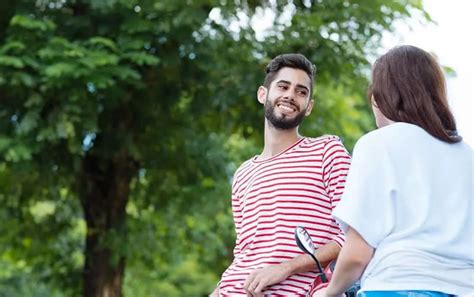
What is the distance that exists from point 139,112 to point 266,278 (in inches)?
339

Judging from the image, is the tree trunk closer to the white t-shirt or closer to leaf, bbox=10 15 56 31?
leaf, bbox=10 15 56 31

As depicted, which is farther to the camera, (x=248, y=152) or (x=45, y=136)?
(x=248, y=152)

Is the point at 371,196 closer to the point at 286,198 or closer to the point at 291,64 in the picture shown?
the point at 286,198

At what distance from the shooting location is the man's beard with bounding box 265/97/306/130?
144 inches

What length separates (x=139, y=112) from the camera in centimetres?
1185

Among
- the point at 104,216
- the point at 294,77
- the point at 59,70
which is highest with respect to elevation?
the point at 294,77

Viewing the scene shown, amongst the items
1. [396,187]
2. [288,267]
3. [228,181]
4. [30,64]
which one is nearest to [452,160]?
[396,187]

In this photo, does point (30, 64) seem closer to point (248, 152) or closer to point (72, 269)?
point (248, 152)

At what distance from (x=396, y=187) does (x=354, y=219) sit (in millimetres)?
142

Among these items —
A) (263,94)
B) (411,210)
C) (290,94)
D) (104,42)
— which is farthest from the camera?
(104,42)

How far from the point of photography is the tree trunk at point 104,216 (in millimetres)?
12500

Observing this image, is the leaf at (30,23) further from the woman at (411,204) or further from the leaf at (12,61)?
the woman at (411,204)

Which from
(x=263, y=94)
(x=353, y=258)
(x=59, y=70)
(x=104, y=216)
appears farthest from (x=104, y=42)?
(x=353, y=258)

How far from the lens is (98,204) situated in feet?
42.4
